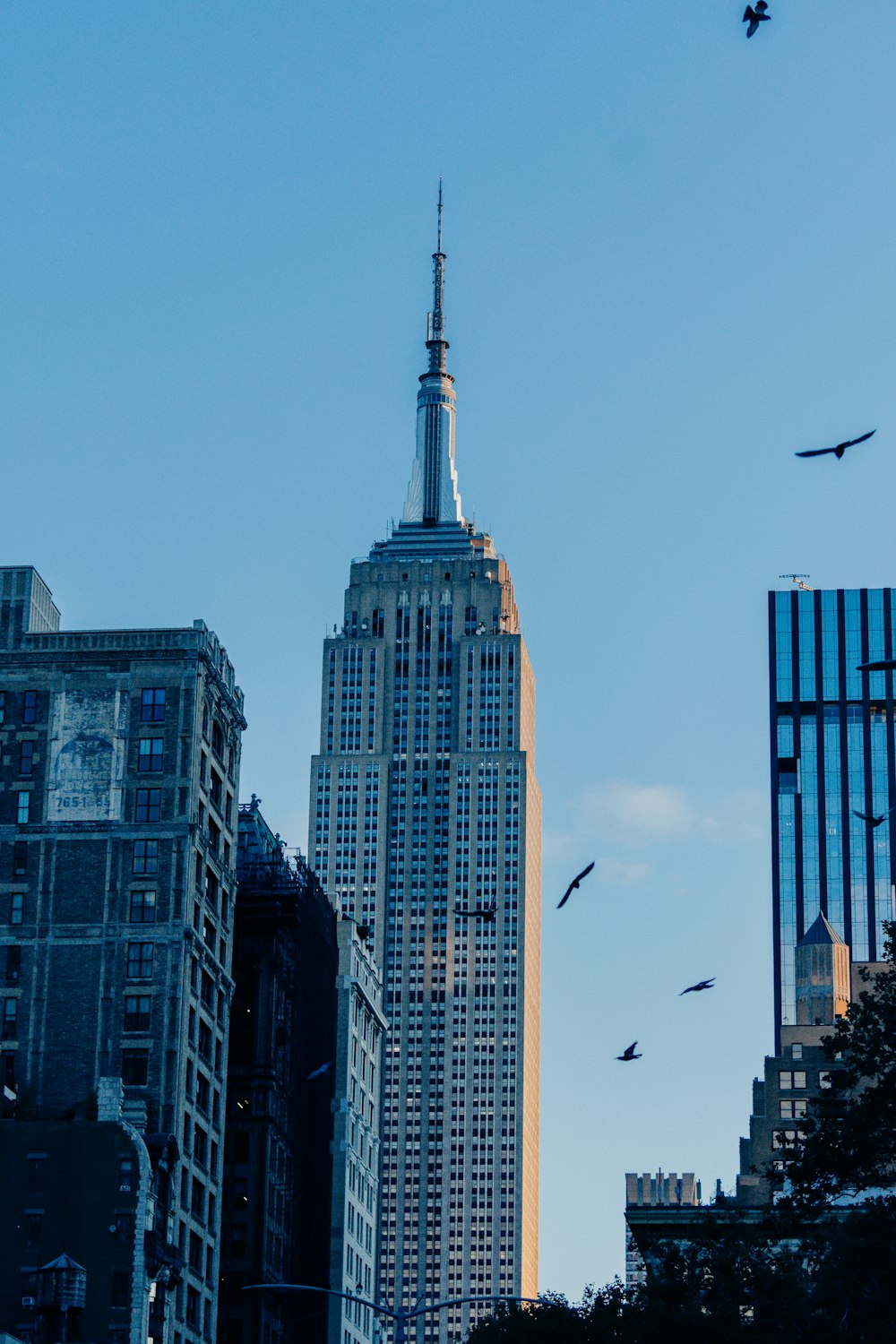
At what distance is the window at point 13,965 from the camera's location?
482 ft

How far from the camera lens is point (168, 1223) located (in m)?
138

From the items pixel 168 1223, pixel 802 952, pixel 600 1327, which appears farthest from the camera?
pixel 802 952

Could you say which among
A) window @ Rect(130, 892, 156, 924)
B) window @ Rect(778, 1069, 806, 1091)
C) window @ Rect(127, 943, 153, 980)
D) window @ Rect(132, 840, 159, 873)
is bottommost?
window @ Rect(778, 1069, 806, 1091)

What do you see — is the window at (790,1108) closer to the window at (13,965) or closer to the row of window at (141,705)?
the row of window at (141,705)

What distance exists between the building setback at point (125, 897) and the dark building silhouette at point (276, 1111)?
1202 cm

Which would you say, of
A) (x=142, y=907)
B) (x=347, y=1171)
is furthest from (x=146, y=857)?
(x=347, y=1171)

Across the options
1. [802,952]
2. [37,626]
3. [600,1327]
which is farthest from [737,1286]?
[802,952]

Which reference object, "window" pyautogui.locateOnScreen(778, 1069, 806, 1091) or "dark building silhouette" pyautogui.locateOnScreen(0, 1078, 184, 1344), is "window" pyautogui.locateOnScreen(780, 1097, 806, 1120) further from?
"dark building silhouette" pyautogui.locateOnScreen(0, 1078, 184, 1344)

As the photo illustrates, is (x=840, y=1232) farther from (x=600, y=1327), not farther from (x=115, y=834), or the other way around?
(x=115, y=834)

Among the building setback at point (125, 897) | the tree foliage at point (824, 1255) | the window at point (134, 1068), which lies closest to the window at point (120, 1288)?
the building setback at point (125, 897)

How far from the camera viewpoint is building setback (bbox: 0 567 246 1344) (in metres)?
144

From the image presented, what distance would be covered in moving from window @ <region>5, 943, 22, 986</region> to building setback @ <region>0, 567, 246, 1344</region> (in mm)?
73

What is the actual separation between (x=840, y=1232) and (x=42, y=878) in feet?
237

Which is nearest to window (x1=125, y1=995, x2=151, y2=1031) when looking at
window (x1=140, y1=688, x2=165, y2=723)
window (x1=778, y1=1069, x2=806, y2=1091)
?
window (x1=140, y1=688, x2=165, y2=723)
